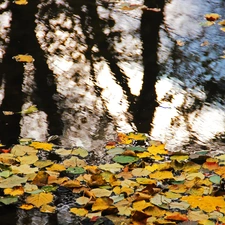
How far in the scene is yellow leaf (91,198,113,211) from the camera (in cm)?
344

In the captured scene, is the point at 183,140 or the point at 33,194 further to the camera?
the point at 183,140

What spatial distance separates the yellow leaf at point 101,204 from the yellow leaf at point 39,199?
0.31 m

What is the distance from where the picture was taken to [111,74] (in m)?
5.51

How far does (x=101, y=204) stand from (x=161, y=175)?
0.58 m

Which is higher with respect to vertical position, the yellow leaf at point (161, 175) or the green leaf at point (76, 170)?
the yellow leaf at point (161, 175)

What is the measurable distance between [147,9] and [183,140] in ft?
10.3

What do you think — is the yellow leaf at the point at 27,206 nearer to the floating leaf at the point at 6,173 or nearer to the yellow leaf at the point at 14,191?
the yellow leaf at the point at 14,191

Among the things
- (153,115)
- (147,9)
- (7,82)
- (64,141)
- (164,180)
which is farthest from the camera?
(147,9)

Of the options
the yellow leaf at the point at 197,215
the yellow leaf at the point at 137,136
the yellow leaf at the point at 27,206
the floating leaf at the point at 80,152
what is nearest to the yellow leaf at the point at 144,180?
the yellow leaf at the point at 197,215

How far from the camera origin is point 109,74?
18.1ft

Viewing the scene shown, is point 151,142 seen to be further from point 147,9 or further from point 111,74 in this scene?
point 147,9

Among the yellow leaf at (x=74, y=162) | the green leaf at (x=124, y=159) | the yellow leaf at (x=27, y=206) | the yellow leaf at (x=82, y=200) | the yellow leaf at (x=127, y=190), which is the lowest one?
the yellow leaf at (x=27, y=206)

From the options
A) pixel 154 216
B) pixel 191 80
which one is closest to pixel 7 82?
pixel 191 80

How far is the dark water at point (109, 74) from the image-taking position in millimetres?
4557
